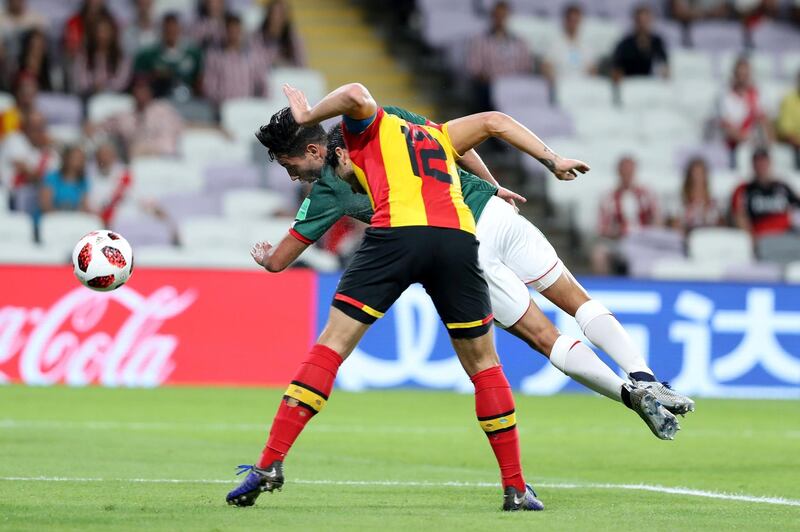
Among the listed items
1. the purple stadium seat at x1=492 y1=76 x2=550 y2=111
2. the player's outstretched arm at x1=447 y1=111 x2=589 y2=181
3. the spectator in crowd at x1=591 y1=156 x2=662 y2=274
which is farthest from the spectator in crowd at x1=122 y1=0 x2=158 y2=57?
the player's outstretched arm at x1=447 y1=111 x2=589 y2=181

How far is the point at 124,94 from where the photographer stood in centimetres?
1816

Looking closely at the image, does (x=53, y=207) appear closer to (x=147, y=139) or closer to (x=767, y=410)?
(x=147, y=139)

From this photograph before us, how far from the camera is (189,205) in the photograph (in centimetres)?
1733

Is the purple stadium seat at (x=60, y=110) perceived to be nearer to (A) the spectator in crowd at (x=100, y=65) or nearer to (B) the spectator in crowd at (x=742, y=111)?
(A) the spectator in crowd at (x=100, y=65)

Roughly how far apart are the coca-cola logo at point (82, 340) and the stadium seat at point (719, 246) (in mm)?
6713

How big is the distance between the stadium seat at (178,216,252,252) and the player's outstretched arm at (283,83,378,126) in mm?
10107

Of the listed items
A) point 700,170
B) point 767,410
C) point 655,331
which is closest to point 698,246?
point 700,170

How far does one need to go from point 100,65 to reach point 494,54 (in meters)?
5.23

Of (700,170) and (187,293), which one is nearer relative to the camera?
(187,293)

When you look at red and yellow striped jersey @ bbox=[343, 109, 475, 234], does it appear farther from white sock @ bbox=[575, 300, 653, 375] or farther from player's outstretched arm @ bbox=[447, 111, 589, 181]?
white sock @ bbox=[575, 300, 653, 375]

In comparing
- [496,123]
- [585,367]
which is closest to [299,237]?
[496,123]

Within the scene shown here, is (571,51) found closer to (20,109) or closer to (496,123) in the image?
(20,109)

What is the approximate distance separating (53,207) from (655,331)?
22.0ft

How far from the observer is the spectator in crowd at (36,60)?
17625 mm
